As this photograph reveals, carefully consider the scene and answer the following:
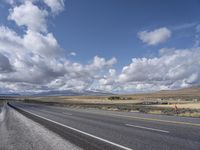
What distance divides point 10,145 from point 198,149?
7.01m

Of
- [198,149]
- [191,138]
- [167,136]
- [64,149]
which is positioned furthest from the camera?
[167,136]

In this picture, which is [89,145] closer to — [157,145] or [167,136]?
[157,145]

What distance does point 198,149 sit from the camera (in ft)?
24.1

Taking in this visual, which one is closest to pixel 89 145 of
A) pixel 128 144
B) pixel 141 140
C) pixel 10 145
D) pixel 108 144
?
pixel 108 144

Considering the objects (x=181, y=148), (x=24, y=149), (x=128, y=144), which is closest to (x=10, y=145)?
(x=24, y=149)

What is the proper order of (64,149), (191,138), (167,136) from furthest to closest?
(167,136), (191,138), (64,149)

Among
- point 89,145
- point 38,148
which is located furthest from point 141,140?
point 38,148

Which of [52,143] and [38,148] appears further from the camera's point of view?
[52,143]

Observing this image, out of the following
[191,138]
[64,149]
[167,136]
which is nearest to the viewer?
[64,149]

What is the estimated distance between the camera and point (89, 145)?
8602 mm

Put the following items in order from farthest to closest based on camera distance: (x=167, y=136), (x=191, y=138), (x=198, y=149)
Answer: (x=167, y=136) < (x=191, y=138) < (x=198, y=149)

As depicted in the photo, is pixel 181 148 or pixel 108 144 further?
pixel 108 144

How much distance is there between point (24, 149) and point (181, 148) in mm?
5517

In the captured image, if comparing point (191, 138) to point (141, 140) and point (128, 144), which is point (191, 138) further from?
point (128, 144)
